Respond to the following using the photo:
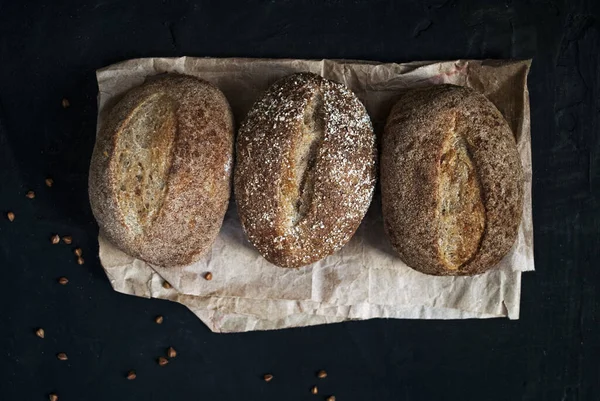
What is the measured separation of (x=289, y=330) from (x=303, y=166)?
2.24 feet

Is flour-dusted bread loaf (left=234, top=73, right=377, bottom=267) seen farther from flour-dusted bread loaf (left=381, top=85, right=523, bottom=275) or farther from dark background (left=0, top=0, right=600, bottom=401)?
dark background (left=0, top=0, right=600, bottom=401)

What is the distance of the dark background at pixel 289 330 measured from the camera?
1.90 meters

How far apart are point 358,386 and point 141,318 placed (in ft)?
2.83

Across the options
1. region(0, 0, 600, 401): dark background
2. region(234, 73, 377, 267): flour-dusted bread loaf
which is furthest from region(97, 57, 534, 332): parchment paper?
region(234, 73, 377, 267): flour-dusted bread loaf

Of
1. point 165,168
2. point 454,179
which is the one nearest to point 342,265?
point 454,179

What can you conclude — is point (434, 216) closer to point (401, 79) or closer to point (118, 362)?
point (401, 79)

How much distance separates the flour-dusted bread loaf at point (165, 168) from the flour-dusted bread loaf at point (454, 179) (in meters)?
0.56

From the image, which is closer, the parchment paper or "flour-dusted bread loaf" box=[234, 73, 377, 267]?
"flour-dusted bread loaf" box=[234, 73, 377, 267]

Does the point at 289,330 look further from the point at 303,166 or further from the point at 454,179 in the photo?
the point at 454,179

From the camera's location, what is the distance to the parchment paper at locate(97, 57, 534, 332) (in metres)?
1.85

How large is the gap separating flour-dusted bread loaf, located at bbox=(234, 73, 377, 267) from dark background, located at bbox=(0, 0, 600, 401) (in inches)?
12.4

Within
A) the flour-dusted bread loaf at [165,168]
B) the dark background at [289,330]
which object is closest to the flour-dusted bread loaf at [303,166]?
the flour-dusted bread loaf at [165,168]
